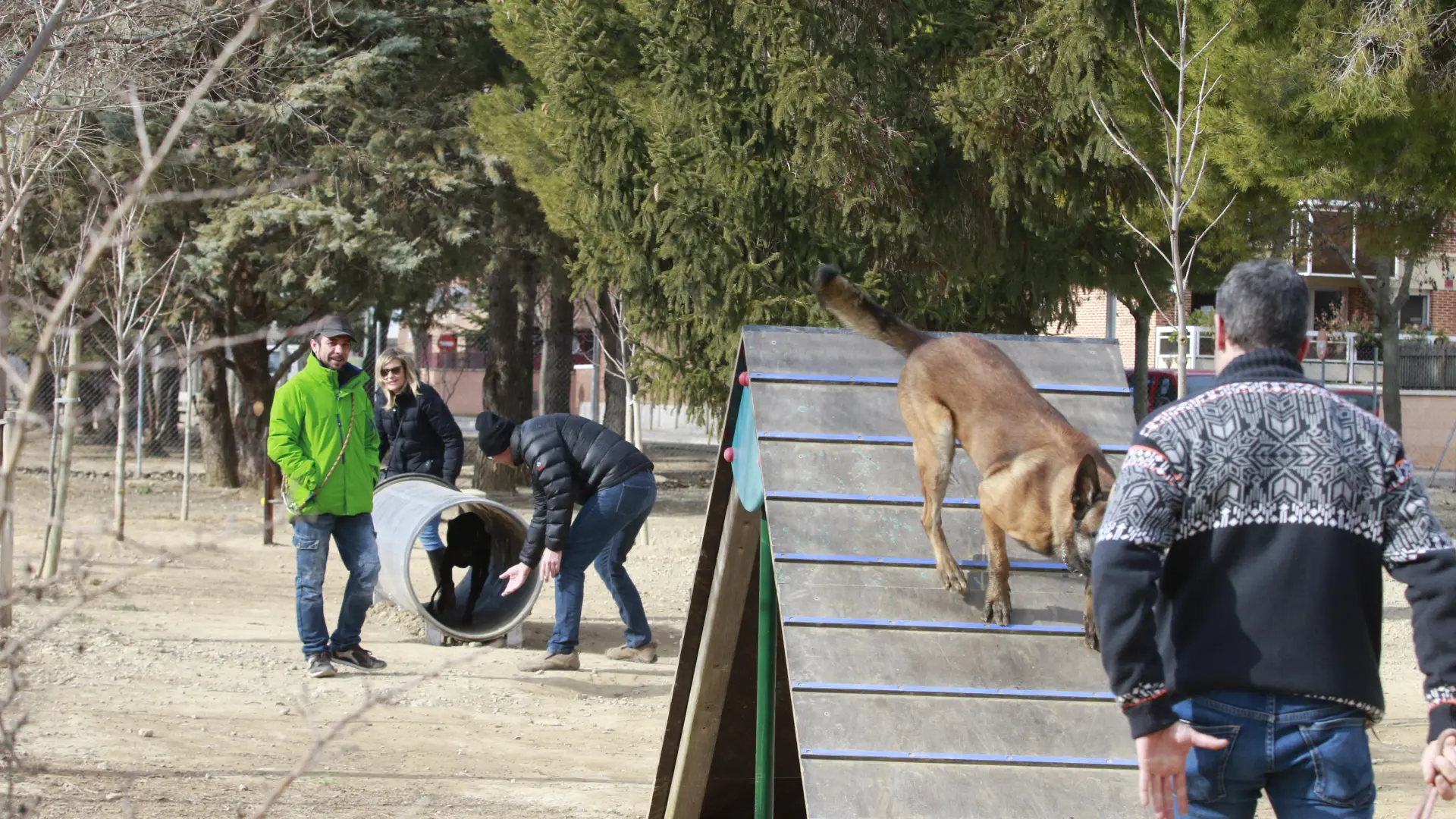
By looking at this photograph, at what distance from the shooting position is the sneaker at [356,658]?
806cm

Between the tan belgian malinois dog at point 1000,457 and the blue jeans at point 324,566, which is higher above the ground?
the tan belgian malinois dog at point 1000,457

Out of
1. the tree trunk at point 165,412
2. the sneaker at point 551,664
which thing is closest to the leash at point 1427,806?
the sneaker at point 551,664

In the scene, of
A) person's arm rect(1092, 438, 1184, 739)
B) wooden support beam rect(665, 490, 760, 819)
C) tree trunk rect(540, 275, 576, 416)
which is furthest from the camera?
tree trunk rect(540, 275, 576, 416)

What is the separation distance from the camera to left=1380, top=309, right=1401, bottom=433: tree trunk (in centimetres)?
1872

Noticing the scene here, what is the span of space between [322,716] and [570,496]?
6.12 ft

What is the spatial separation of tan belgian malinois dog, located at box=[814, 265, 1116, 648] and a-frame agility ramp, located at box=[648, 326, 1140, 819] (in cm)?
15

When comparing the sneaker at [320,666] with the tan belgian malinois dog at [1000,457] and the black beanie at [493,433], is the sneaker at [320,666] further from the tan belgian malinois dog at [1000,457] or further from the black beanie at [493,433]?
the tan belgian malinois dog at [1000,457]

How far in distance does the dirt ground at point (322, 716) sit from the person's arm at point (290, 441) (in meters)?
0.41

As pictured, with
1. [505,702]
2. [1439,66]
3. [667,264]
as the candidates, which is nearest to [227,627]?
[505,702]

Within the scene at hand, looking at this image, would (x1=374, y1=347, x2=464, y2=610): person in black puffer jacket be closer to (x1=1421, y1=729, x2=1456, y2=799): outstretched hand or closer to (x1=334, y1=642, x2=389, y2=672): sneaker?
(x1=334, y1=642, x2=389, y2=672): sneaker

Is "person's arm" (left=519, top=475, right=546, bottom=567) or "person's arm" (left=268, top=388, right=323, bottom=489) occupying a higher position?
"person's arm" (left=268, top=388, right=323, bottom=489)

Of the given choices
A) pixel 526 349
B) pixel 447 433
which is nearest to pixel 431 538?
pixel 447 433

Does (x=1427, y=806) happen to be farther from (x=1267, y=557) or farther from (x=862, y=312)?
(x=862, y=312)

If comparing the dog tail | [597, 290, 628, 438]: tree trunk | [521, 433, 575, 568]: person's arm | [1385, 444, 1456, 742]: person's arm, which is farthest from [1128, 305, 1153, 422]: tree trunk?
[1385, 444, 1456, 742]: person's arm
